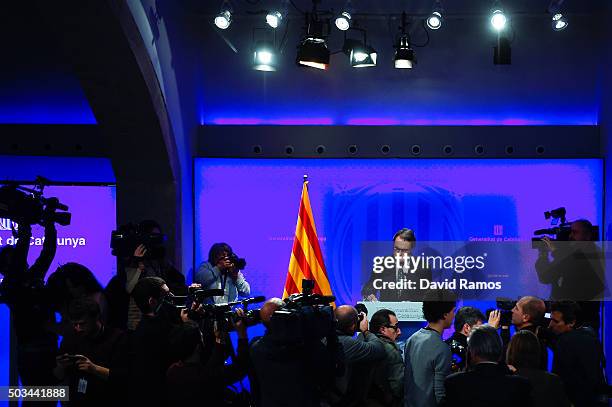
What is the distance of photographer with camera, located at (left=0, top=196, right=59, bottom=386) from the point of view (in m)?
5.22

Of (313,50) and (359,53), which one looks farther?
(359,53)

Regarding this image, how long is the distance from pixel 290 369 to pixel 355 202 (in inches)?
157

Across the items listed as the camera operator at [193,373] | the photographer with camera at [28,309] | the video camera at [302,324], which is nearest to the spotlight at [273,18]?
the photographer with camera at [28,309]

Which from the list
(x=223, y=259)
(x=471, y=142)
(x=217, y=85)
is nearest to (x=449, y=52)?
(x=471, y=142)

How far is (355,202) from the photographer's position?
840cm

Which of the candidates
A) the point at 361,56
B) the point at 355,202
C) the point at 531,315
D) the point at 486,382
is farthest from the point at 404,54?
the point at 486,382

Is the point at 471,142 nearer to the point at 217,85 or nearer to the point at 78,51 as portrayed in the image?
the point at 217,85

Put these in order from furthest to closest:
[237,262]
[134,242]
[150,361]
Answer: [237,262], [134,242], [150,361]

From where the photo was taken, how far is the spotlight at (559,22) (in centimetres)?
766

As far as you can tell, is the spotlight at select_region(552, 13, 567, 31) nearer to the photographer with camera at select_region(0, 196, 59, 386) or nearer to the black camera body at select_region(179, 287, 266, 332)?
the black camera body at select_region(179, 287, 266, 332)

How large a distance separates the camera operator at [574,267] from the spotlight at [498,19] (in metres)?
1.87

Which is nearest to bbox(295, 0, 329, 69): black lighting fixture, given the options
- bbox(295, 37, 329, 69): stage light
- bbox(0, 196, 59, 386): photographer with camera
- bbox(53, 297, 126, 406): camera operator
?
bbox(295, 37, 329, 69): stage light

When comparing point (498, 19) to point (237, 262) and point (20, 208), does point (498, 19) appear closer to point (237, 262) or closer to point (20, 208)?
point (237, 262)

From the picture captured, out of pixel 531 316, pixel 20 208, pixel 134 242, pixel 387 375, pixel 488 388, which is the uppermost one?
pixel 20 208
